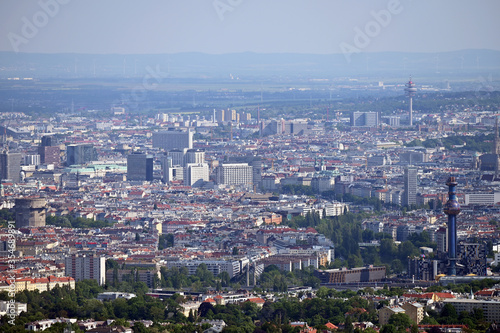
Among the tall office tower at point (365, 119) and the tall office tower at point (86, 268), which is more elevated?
the tall office tower at point (365, 119)

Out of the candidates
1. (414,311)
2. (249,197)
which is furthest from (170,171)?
(414,311)

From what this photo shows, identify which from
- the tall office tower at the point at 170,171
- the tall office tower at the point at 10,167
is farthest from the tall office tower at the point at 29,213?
the tall office tower at the point at 170,171

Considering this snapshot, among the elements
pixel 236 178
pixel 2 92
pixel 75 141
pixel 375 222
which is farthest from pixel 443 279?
pixel 2 92

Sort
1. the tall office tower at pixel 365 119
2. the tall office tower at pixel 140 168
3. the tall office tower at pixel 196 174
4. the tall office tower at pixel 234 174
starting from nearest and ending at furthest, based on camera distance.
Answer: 1. the tall office tower at pixel 196 174
2. the tall office tower at pixel 234 174
3. the tall office tower at pixel 140 168
4. the tall office tower at pixel 365 119

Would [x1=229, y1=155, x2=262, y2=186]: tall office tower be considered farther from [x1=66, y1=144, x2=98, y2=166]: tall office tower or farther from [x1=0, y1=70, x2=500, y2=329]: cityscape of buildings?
[x1=66, y1=144, x2=98, y2=166]: tall office tower

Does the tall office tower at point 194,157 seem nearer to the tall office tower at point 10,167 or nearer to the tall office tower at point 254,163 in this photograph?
the tall office tower at point 254,163

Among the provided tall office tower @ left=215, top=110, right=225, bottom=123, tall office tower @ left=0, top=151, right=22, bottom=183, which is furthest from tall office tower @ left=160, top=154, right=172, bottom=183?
tall office tower @ left=215, top=110, right=225, bottom=123

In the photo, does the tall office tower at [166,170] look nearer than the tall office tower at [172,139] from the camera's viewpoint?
Yes
